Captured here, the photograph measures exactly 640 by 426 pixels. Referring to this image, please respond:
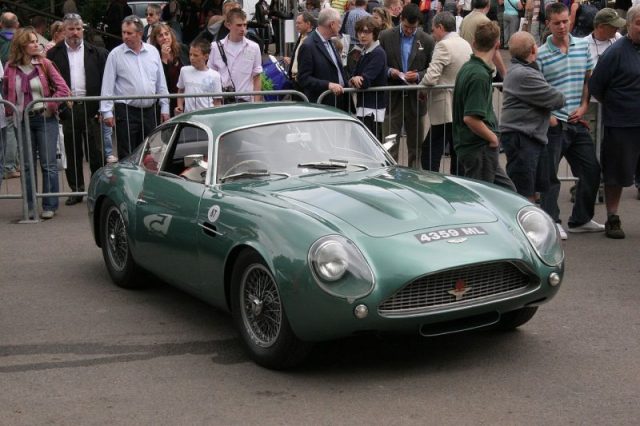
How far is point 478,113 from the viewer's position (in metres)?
8.63

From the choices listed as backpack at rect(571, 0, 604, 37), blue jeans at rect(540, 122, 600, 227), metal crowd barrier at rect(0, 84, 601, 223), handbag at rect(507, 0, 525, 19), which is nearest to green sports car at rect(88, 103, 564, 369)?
blue jeans at rect(540, 122, 600, 227)

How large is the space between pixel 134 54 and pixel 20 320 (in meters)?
5.01

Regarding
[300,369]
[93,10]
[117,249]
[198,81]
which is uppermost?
[93,10]

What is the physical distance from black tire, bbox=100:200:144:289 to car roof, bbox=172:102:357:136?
3.20 ft

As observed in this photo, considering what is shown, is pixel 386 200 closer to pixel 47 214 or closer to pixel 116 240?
pixel 116 240

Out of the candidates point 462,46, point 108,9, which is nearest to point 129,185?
point 462,46

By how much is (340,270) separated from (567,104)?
4.82 meters

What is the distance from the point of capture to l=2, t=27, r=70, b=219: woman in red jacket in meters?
11.1

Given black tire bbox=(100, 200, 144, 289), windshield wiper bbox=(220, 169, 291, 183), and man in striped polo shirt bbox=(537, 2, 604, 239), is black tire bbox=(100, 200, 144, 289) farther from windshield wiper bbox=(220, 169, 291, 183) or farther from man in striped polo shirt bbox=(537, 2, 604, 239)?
man in striped polo shirt bbox=(537, 2, 604, 239)

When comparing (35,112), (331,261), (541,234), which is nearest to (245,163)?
(331,261)

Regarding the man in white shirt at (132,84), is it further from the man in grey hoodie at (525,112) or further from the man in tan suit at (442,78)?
the man in grey hoodie at (525,112)

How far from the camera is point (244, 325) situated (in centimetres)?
632

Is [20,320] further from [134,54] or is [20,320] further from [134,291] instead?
[134,54]

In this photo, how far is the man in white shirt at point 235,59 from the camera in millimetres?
12219
